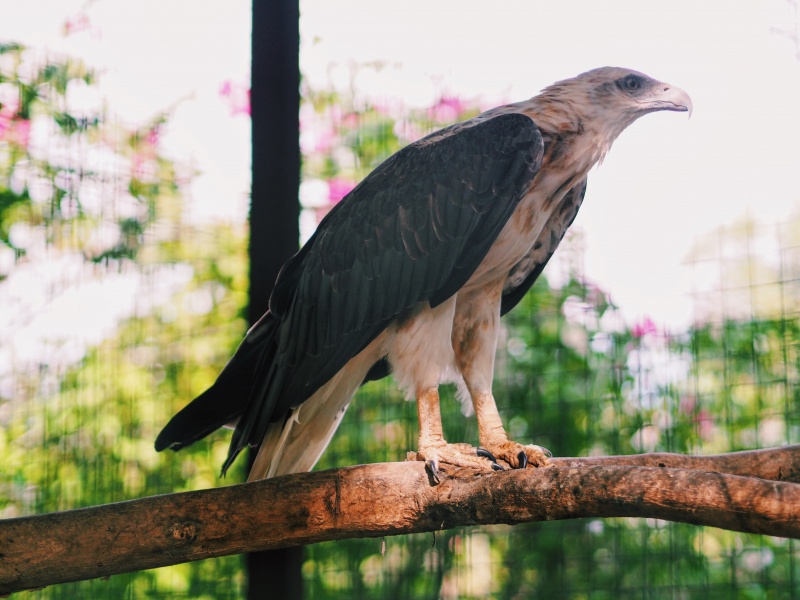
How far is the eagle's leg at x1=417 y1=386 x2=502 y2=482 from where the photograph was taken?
257 cm

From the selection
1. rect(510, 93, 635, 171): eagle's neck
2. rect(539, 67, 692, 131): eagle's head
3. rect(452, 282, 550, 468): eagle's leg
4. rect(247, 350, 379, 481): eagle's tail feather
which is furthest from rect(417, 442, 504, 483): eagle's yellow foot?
rect(539, 67, 692, 131): eagle's head

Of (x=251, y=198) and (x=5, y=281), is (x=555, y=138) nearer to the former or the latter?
(x=251, y=198)

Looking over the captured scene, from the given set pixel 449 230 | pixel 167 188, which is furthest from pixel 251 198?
pixel 167 188

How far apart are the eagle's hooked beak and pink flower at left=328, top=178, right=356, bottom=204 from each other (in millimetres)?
1269

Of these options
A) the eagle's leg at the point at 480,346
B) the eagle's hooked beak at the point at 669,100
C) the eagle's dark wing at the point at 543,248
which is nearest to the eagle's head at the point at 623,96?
the eagle's hooked beak at the point at 669,100

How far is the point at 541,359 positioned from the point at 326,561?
1.15 metres

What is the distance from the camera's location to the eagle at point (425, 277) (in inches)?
110

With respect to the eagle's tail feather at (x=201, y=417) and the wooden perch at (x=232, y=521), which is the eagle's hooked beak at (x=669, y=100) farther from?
the eagle's tail feather at (x=201, y=417)

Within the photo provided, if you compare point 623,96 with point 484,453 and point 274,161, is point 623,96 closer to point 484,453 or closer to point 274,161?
point 484,453

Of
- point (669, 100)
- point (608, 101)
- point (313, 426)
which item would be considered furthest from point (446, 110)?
point (313, 426)

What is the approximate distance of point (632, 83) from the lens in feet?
10.1

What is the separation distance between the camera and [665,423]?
3.41 m

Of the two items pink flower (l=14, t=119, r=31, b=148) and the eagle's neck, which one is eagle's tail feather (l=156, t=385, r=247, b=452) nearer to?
the eagle's neck

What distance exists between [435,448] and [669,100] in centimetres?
143
